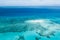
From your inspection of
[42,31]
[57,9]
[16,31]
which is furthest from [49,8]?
[16,31]

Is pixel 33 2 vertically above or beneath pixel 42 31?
above

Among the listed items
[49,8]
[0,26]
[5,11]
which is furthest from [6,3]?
[49,8]

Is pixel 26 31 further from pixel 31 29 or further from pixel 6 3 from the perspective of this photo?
pixel 6 3

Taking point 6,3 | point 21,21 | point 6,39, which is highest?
point 6,3

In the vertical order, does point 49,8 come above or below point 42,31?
above

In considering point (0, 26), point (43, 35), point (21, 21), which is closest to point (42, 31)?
point (43, 35)

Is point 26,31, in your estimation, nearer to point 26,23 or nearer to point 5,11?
point 26,23
